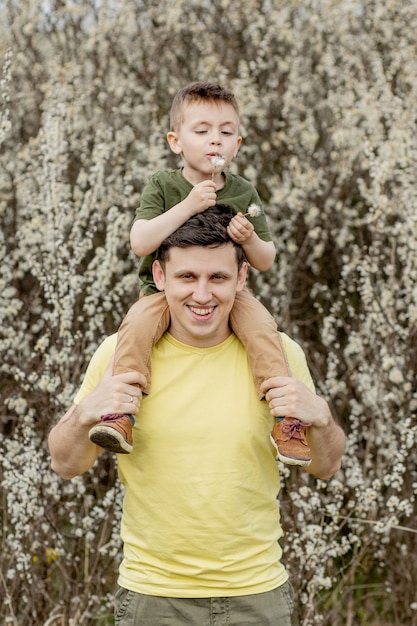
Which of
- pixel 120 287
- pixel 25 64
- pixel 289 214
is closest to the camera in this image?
pixel 120 287

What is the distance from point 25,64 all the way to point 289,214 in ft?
6.52

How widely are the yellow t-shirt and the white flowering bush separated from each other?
49.5 inches

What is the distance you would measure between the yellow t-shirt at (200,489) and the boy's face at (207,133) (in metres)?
0.63

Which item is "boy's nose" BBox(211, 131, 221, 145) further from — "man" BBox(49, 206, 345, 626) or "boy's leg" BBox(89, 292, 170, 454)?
"boy's leg" BBox(89, 292, 170, 454)

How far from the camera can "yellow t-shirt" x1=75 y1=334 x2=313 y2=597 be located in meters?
2.23

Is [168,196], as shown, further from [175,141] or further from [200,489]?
[200,489]

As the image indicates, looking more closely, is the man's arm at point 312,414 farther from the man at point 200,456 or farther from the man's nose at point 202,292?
the man's nose at point 202,292

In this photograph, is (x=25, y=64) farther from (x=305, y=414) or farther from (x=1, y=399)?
(x=305, y=414)

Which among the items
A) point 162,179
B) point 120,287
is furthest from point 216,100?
point 120,287

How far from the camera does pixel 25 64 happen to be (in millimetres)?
5695

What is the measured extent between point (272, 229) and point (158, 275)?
108 inches

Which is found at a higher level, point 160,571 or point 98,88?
point 98,88

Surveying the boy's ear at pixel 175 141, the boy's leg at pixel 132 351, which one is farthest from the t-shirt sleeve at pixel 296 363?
the boy's ear at pixel 175 141

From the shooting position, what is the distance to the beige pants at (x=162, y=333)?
230 centimetres
